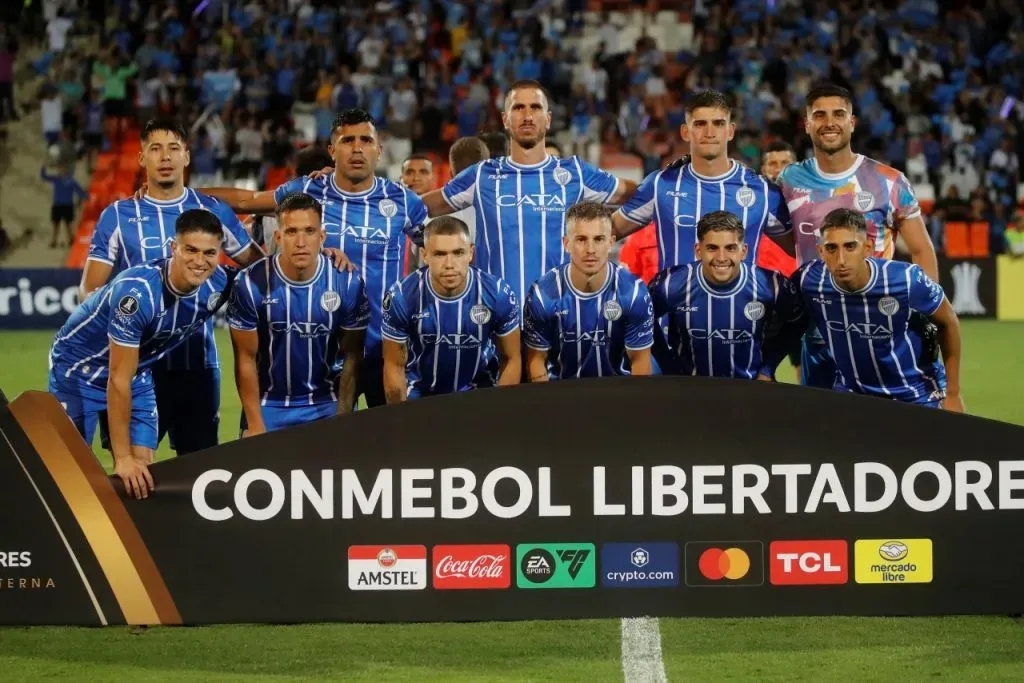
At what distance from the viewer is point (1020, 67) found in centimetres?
2197

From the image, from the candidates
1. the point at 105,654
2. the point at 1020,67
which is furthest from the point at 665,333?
the point at 1020,67

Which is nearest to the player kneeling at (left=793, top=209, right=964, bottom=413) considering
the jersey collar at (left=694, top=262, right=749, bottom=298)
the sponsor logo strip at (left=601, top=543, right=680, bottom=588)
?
the jersey collar at (left=694, top=262, right=749, bottom=298)

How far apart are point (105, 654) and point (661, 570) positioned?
180 centimetres

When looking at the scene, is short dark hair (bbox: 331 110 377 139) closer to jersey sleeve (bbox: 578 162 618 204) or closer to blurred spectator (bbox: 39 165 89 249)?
jersey sleeve (bbox: 578 162 618 204)

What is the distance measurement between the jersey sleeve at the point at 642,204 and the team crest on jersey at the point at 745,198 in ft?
1.22

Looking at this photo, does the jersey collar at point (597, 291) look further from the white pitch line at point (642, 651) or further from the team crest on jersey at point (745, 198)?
the white pitch line at point (642, 651)

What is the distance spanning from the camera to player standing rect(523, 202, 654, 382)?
5.73 m

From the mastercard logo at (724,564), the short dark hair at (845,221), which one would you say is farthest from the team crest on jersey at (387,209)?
the mastercard logo at (724,564)

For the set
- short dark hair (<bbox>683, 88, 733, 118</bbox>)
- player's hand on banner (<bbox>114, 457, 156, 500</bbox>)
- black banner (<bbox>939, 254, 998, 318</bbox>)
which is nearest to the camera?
player's hand on banner (<bbox>114, 457, 156, 500</bbox>)

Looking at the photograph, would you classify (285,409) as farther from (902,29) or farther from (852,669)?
(902,29)

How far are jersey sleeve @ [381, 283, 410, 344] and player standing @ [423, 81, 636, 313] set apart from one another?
0.87m

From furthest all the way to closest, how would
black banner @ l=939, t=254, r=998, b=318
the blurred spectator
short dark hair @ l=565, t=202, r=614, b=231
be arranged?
the blurred spectator, black banner @ l=939, t=254, r=998, b=318, short dark hair @ l=565, t=202, r=614, b=231

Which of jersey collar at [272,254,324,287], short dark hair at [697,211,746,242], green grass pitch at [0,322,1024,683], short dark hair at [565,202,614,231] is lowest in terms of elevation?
green grass pitch at [0,322,1024,683]

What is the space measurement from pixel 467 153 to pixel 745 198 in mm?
2314
